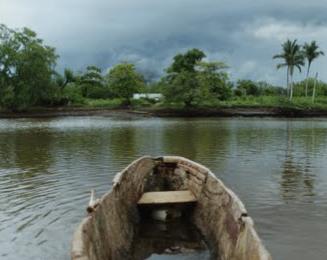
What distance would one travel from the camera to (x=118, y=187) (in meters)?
8.62

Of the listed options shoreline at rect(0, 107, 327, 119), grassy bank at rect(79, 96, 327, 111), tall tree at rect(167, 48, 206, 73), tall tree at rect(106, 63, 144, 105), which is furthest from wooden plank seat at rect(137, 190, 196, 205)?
tall tree at rect(167, 48, 206, 73)

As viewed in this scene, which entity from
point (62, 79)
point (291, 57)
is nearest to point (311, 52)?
point (291, 57)

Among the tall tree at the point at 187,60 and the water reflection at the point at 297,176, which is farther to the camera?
the tall tree at the point at 187,60

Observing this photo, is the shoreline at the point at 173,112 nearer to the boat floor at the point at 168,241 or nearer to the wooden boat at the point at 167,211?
the wooden boat at the point at 167,211

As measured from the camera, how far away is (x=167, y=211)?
383 inches

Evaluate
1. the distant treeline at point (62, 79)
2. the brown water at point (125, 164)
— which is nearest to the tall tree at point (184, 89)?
the distant treeline at point (62, 79)

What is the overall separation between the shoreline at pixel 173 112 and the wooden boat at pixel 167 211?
173 feet

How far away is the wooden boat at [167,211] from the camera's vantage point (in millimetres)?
5841

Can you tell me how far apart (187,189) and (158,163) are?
4.51 ft

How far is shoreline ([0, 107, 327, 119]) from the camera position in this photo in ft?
214

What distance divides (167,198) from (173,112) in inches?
2212

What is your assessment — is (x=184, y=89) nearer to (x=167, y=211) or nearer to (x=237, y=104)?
(x=237, y=104)

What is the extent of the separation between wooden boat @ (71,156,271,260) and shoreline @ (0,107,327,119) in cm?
5262

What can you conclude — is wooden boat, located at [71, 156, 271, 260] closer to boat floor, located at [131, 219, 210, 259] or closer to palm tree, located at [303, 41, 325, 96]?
boat floor, located at [131, 219, 210, 259]
